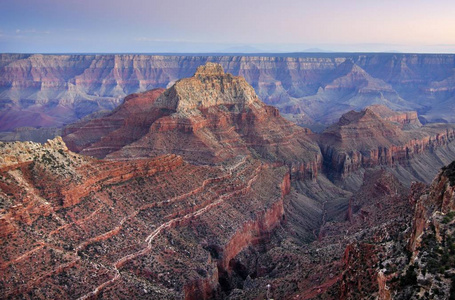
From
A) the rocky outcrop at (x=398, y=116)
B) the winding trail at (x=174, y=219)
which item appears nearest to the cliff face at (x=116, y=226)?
the winding trail at (x=174, y=219)

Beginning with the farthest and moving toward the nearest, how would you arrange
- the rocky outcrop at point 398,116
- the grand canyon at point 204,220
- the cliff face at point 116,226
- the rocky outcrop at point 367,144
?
1. the rocky outcrop at point 398,116
2. the rocky outcrop at point 367,144
3. the cliff face at point 116,226
4. the grand canyon at point 204,220

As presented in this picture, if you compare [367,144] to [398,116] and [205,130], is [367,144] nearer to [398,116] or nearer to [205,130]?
[205,130]

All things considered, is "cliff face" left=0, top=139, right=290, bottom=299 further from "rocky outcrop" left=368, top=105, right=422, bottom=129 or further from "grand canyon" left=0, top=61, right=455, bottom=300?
"rocky outcrop" left=368, top=105, right=422, bottom=129

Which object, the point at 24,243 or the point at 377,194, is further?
the point at 377,194

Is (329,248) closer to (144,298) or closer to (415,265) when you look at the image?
(144,298)

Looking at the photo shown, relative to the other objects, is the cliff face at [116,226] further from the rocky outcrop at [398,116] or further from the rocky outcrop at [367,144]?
the rocky outcrop at [398,116]

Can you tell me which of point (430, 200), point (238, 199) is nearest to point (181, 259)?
point (238, 199)
